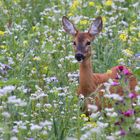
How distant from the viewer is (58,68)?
8453 millimetres

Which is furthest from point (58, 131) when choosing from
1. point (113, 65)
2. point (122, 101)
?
point (113, 65)

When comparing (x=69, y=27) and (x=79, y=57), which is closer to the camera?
(x=79, y=57)

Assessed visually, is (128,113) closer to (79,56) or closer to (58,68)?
(79,56)

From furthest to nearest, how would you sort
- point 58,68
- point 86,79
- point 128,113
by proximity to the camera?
point 58,68 → point 86,79 → point 128,113

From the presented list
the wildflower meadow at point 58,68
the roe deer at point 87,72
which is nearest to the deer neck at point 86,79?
the roe deer at point 87,72

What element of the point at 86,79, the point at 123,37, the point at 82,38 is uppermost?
the point at 82,38

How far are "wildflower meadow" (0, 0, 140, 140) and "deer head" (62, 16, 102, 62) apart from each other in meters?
0.17

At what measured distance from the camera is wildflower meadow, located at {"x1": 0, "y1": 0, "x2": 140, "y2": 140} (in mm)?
5066

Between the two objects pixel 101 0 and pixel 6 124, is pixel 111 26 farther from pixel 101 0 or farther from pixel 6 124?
pixel 6 124

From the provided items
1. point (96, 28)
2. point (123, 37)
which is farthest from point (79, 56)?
point (123, 37)

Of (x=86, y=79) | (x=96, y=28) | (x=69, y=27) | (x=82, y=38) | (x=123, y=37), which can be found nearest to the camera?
(x=86, y=79)

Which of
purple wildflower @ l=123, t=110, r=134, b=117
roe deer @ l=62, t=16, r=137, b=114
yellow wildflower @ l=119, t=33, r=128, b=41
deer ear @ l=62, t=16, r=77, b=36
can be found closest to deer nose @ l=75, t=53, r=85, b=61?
roe deer @ l=62, t=16, r=137, b=114

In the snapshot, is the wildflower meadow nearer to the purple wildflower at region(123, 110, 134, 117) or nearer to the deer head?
the purple wildflower at region(123, 110, 134, 117)

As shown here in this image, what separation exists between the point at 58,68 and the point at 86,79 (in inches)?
15.6
